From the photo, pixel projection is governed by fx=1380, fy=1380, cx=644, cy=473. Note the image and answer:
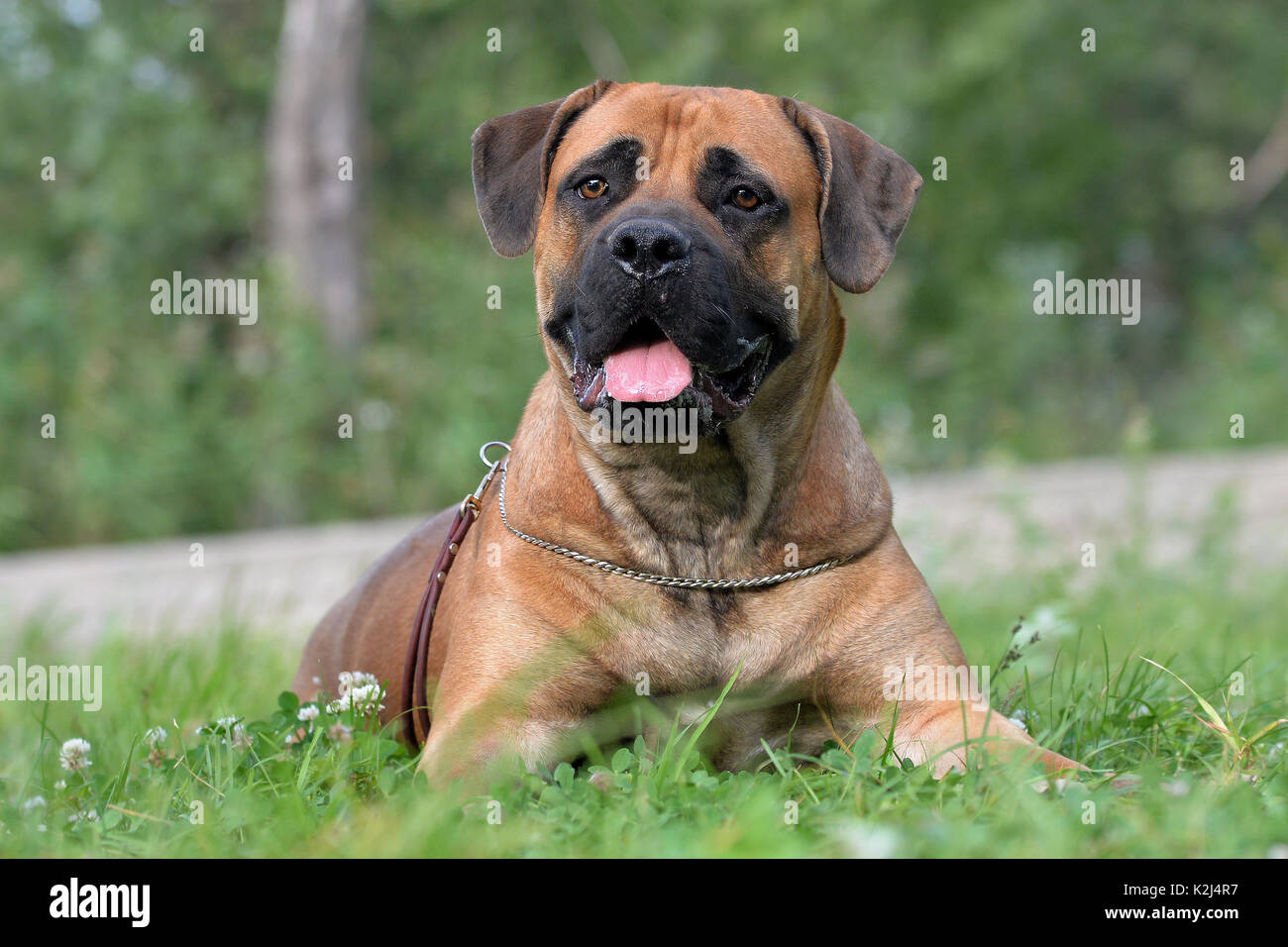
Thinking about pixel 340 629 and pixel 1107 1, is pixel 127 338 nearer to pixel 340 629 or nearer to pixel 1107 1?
pixel 340 629

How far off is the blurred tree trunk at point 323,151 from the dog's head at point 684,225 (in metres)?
6.40

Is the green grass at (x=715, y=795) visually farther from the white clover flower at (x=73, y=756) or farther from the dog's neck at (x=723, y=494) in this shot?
the dog's neck at (x=723, y=494)

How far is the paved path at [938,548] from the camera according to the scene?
22.5 ft

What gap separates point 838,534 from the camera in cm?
341

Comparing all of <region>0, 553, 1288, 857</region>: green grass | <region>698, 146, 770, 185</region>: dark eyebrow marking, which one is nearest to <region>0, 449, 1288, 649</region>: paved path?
<region>0, 553, 1288, 857</region>: green grass

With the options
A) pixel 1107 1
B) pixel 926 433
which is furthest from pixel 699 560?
pixel 1107 1

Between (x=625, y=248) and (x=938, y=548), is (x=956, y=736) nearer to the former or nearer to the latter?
(x=625, y=248)

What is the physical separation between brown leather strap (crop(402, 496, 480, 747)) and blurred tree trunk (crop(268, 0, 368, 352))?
626cm

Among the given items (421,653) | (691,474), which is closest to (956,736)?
(691,474)

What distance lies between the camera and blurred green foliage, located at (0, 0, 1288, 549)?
30.0ft

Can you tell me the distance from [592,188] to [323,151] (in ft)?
23.0

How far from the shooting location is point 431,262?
1102cm

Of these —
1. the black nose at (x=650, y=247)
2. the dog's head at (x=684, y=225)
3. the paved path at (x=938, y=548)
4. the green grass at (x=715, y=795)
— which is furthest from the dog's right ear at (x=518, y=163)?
the paved path at (x=938, y=548)
